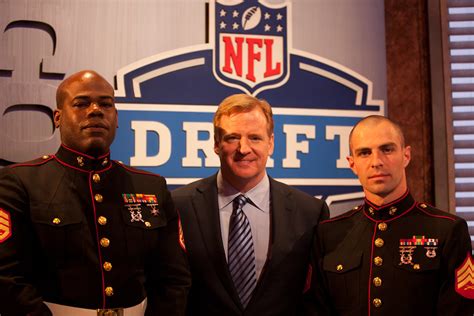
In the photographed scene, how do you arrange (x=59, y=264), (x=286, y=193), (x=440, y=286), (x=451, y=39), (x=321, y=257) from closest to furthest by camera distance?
(x=59, y=264) < (x=440, y=286) < (x=321, y=257) < (x=286, y=193) < (x=451, y=39)

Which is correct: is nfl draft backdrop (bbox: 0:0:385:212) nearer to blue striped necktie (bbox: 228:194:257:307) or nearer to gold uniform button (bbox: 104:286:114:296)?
blue striped necktie (bbox: 228:194:257:307)

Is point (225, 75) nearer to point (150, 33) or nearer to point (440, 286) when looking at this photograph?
point (150, 33)

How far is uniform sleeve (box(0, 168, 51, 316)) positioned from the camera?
2010mm

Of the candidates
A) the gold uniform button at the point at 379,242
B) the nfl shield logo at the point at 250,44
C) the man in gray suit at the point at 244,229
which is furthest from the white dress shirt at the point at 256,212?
the nfl shield logo at the point at 250,44

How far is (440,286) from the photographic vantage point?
2391mm

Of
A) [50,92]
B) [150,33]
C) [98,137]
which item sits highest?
[150,33]

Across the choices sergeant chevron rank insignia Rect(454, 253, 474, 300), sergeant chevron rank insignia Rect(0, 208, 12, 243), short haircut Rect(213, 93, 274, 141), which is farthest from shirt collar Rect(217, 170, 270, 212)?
sergeant chevron rank insignia Rect(0, 208, 12, 243)

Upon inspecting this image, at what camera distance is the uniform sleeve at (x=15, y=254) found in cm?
201

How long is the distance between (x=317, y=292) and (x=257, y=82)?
1.33 m

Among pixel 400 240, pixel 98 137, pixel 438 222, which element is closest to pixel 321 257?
pixel 400 240

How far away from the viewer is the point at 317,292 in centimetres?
262

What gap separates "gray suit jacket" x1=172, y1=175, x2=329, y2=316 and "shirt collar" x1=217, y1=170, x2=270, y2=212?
0.03 m

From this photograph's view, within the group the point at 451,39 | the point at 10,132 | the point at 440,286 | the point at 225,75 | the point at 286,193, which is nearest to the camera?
the point at 440,286

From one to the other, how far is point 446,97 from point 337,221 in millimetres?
1325
